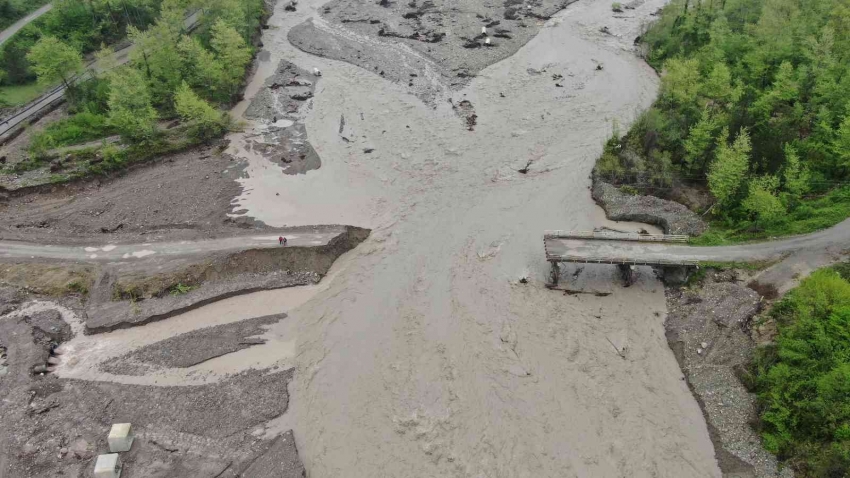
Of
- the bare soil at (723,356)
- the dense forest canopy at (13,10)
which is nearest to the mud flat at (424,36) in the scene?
the dense forest canopy at (13,10)

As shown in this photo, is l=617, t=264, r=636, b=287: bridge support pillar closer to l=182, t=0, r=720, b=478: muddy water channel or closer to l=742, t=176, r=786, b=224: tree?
l=182, t=0, r=720, b=478: muddy water channel

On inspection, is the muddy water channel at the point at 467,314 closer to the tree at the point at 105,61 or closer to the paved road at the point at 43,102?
the tree at the point at 105,61

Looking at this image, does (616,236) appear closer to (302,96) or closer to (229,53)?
(302,96)

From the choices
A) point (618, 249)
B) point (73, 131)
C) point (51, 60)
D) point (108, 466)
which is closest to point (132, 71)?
point (51, 60)

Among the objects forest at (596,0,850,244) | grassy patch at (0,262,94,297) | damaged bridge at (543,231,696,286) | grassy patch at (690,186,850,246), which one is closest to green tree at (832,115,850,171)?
forest at (596,0,850,244)

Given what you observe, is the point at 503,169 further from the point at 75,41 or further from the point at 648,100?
the point at 75,41

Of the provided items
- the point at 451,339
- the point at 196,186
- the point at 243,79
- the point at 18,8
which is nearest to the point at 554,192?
the point at 451,339
